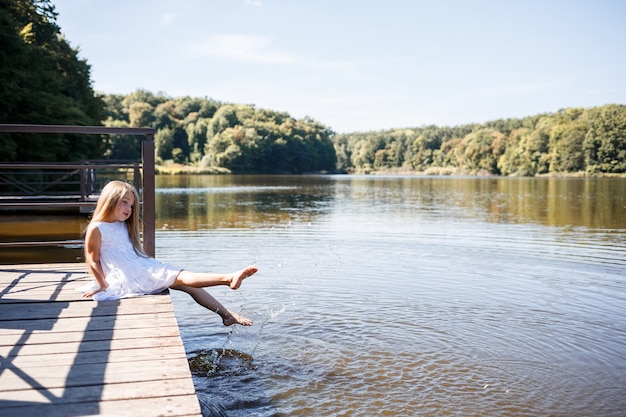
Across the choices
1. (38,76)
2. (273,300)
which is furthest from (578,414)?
(38,76)

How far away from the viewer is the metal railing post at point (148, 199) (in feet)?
20.5

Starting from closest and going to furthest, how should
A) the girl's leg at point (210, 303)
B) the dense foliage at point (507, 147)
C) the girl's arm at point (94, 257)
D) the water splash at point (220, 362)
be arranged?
the girl's arm at point (94, 257) → the girl's leg at point (210, 303) → the water splash at point (220, 362) → the dense foliage at point (507, 147)

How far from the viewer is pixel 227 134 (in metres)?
121

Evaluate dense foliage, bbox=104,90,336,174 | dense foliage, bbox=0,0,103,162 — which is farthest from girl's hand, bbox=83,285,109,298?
dense foliage, bbox=104,90,336,174

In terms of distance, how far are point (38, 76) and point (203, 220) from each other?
51.9 ft

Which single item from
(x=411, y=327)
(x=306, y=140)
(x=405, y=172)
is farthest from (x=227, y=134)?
(x=411, y=327)

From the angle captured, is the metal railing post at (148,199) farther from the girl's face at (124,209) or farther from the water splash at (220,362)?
the water splash at (220,362)

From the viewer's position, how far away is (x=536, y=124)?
129 meters

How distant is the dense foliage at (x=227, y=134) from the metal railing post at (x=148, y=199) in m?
113

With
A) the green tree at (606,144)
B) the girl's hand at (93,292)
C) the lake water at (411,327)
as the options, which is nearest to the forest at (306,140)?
the green tree at (606,144)

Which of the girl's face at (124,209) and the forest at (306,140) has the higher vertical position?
the forest at (306,140)

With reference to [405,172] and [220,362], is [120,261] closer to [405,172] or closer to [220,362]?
[220,362]

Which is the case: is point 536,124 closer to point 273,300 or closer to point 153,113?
point 153,113

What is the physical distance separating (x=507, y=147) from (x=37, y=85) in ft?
348
